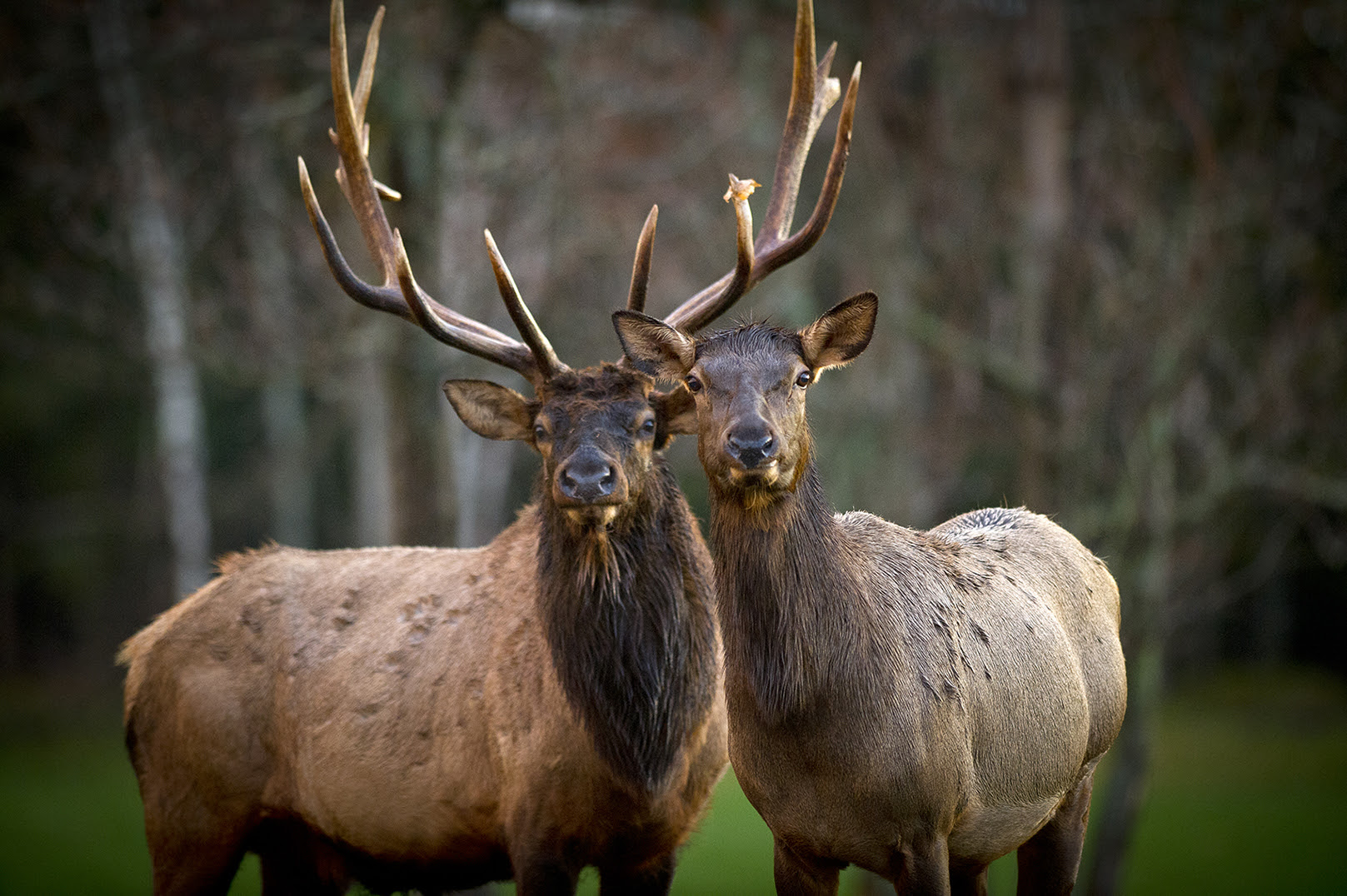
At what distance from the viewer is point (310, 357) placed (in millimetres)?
10008

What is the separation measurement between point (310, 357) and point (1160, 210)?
6.68m

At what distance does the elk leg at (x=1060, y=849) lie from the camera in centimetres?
475

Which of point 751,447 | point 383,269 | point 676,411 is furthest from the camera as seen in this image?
point 383,269

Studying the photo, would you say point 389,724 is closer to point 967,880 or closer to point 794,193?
point 967,880

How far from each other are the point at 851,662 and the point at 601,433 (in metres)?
1.30

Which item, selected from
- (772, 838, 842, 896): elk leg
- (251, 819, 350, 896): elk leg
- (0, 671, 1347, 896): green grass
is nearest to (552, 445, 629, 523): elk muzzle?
(772, 838, 842, 896): elk leg

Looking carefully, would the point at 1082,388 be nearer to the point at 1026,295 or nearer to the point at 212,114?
the point at 1026,295

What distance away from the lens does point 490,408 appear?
534 centimetres

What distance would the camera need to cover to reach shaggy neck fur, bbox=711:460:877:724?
3934 mm

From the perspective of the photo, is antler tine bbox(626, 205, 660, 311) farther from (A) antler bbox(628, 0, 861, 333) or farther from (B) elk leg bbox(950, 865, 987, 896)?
(B) elk leg bbox(950, 865, 987, 896)

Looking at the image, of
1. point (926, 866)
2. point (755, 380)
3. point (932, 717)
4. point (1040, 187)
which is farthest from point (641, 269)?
point (1040, 187)

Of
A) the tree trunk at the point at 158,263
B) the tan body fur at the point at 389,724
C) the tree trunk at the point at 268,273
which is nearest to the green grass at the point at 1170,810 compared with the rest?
the tree trunk at the point at 158,263

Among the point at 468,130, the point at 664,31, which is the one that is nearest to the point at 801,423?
the point at 468,130

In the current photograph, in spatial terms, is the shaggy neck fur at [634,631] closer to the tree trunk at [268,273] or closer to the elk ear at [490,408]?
the elk ear at [490,408]
